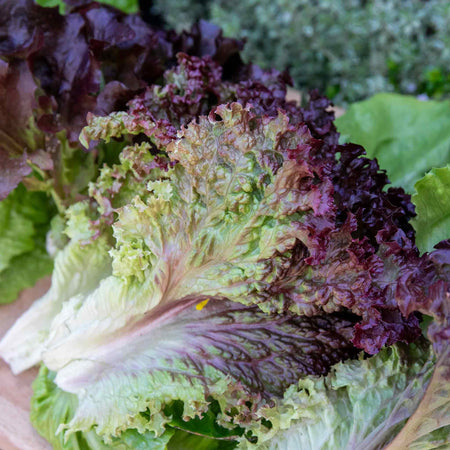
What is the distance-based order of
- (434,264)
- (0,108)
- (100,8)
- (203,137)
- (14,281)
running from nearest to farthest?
(434,264) < (203,137) < (0,108) < (100,8) < (14,281)

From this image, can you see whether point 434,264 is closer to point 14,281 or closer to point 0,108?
point 0,108

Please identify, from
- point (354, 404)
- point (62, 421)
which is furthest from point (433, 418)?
point (62, 421)

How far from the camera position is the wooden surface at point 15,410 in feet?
4.99

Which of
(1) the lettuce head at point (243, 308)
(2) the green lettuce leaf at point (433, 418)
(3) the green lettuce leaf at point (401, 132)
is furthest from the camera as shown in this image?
(3) the green lettuce leaf at point (401, 132)

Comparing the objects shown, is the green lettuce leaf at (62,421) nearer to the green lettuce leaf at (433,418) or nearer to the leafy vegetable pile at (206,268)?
the leafy vegetable pile at (206,268)

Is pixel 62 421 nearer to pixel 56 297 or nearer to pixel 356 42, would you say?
pixel 56 297

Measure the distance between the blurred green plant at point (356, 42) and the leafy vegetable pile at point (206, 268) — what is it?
1.28 metres

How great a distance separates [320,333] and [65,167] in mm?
893

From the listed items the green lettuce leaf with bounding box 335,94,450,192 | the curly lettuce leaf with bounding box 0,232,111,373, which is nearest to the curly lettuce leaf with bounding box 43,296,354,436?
the curly lettuce leaf with bounding box 0,232,111,373

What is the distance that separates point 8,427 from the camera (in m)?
1.54

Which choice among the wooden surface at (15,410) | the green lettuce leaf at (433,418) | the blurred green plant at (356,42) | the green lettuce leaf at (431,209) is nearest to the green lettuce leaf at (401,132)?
the green lettuce leaf at (431,209)

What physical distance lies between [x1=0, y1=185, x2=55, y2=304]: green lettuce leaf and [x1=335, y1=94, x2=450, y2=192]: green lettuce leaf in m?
1.05

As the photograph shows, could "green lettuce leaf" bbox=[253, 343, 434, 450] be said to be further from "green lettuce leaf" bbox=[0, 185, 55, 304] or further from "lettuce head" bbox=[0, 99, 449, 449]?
"green lettuce leaf" bbox=[0, 185, 55, 304]

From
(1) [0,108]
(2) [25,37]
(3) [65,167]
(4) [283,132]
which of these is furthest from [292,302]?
(2) [25,37]
